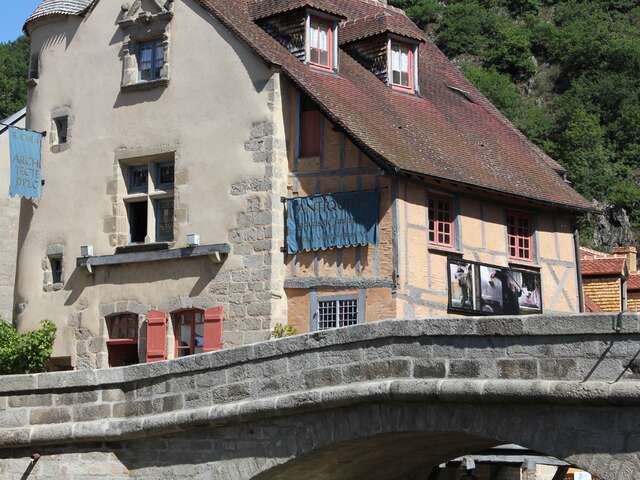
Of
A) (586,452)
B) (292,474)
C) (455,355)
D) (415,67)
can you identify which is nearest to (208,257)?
(415,67)

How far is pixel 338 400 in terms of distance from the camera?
477 inches

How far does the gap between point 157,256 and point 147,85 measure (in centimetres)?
291

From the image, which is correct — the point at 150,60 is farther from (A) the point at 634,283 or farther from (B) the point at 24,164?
(A) the point at 634,283

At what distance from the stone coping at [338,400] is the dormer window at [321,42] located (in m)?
8.87

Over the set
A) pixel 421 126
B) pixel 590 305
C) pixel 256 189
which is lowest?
pixel 590 305

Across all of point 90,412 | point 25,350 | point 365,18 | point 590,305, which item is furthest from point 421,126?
point 90,412

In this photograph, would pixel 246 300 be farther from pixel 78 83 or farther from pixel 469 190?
pixel 78 83

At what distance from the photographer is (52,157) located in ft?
74.6

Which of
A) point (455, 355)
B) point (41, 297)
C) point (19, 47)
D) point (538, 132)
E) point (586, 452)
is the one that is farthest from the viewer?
point (19, 47)

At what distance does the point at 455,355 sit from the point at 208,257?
9.30 m

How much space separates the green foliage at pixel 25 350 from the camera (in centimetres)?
2150

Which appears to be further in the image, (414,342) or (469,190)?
(469,190)

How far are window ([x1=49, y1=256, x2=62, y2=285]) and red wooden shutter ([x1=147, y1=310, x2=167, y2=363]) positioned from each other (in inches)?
98.6

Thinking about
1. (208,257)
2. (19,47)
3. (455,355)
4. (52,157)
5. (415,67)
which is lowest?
(455,355)
